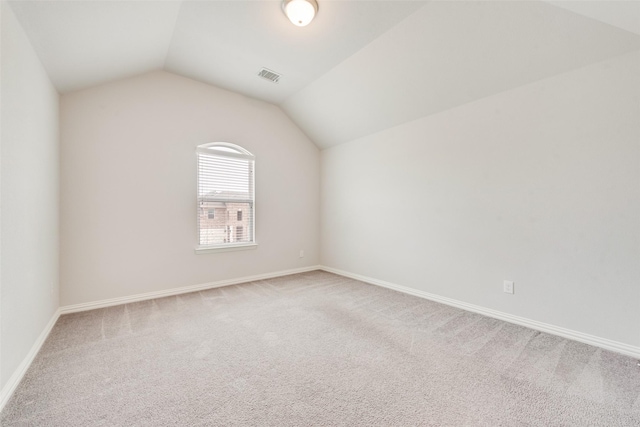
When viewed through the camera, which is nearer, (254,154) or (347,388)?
(347,388)

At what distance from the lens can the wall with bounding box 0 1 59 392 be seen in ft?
5.24

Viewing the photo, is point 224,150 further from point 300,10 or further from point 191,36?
point 300,10

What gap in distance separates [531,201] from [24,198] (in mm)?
4220

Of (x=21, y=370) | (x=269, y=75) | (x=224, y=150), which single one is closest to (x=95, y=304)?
(x=21, y=370)

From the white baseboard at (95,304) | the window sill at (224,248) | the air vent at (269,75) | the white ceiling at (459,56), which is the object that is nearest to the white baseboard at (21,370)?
the white baseboard at (95,304)

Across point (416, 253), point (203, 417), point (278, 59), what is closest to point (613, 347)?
point (416, 253)

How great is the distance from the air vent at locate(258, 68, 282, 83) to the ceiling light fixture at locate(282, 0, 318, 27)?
1095 millimetres

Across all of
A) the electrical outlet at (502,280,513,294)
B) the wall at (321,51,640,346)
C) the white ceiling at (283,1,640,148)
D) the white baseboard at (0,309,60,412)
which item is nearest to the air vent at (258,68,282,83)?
the white ceiling at (283,1,640,148)

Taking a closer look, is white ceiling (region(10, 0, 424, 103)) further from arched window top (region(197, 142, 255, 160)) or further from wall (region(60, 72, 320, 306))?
arched window top (region(197, 142, 255, 160))

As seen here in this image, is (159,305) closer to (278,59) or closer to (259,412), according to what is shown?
(259,412)

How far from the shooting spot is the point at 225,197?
157 inches

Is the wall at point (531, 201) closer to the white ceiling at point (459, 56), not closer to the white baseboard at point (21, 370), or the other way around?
the white ceiling at point (459, 56)

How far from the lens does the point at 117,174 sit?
314 cm

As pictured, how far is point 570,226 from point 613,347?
100 centimetres
